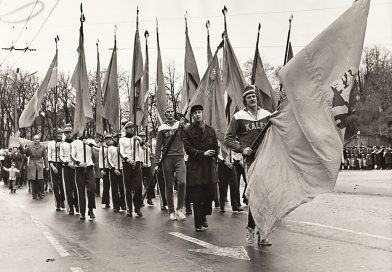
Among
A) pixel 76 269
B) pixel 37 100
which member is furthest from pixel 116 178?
pixel 76 269

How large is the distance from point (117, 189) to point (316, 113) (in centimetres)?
855

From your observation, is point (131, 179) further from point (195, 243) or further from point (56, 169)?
point (195, 243)

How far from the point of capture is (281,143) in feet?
23.7

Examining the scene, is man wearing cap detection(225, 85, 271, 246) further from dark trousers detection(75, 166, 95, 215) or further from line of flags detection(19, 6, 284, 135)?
dark trousers detection(75, 166, 95, 215)

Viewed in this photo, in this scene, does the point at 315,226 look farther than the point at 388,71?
No

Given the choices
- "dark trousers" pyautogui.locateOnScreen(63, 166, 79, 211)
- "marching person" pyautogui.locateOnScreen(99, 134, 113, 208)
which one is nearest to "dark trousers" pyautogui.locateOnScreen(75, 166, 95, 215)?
"dark trousers" pyautogui.locateOnScreen(63, 166, 79, 211)

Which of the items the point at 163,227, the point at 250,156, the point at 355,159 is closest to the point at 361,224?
the point at 250,156

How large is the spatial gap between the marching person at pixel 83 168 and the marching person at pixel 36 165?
8.04m

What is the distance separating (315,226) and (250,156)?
2.18 m

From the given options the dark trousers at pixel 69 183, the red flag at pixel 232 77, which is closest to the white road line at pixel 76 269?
the dark trousers at pixel 69 183

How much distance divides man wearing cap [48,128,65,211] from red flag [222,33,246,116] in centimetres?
443

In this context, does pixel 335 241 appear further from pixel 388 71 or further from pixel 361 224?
pixel 388 71

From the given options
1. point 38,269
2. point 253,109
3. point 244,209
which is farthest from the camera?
point 244,209

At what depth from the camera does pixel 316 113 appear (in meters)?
6.61
